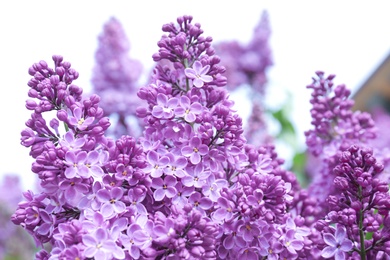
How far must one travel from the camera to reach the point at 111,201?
1.01 metres

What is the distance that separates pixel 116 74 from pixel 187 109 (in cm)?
195

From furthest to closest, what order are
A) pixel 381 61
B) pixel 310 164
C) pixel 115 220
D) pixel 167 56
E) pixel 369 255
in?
pixel 381 61, pixel 310 164, pixel 167 56, pixel 369 255, pixel 115 220

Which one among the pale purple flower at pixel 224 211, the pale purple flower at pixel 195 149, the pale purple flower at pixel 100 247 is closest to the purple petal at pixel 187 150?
the pale purple flower at pixel 195 149

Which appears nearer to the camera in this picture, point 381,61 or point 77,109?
point 77,109

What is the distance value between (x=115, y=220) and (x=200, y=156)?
0.65ft

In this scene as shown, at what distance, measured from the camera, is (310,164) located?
144 inches

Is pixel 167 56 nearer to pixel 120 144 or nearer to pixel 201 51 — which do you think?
pixel 201 51

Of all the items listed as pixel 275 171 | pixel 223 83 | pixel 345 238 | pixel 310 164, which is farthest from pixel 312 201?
pixel 310 164

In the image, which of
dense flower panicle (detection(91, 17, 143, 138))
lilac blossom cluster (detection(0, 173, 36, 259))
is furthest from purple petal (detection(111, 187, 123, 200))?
lilac blossom cluster (detection(0, 173, 36, 259))

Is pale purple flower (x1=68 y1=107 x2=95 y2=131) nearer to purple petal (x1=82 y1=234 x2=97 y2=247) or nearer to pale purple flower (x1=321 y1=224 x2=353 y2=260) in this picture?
purple petal (x1=82 y1=234 x2=97 y2=247)

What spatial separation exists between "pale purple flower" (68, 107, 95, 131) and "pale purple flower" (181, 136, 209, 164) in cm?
18

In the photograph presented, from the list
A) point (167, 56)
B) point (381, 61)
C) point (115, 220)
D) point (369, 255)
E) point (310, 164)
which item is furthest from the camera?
point (381, 61)

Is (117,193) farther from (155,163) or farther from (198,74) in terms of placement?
(198,74)

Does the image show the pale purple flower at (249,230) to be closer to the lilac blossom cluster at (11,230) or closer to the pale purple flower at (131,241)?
the pale purple flower at (131,241)
